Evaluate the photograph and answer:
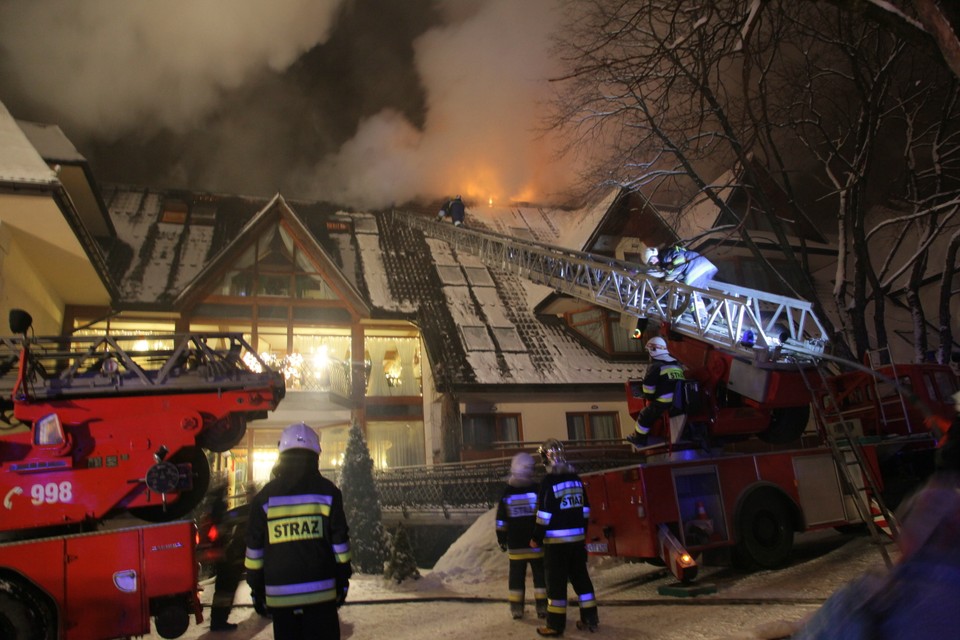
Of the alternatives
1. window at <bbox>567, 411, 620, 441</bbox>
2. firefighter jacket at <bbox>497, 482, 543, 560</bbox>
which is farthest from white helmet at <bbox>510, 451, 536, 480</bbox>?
window at <bbox>567, 411, 620, 441</bbox>

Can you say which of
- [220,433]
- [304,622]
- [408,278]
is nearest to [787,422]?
[220,433]

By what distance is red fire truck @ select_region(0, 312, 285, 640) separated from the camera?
5586 millimetres

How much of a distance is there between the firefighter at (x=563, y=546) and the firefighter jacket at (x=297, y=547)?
258cm

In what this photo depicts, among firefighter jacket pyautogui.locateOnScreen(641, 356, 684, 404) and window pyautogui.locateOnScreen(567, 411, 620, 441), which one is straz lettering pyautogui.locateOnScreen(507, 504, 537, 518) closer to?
firefighter jacket pyautogui.locateOnScreen(641, 356, 684, 404)

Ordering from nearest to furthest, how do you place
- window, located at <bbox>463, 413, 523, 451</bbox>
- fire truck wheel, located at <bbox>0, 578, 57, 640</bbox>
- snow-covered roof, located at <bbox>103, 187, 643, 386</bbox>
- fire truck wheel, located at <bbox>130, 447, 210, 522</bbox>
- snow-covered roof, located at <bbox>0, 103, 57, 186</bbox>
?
fire truck wheel, located at <bbox>0, 578, 57, 640</bbox> → fire truck wheel, located at <bbox>130, 447, 210, 522</bbox> → snow-covered roof, located at <bbox>0, 103, 57, 186</bbox> → window, located at <bbox>463, 413, 523, 451</bbox> → snow-covered roof, located at <bbox>103, 187, 643, 386</bbox>

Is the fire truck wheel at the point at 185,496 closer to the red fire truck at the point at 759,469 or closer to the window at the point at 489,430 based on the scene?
the red fire truck at the point at 759,469

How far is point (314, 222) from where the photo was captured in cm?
2208

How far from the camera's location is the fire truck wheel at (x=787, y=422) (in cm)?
960

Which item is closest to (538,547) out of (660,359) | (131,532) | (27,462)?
(660,359)

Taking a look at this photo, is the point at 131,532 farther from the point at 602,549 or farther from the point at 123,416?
the point at 602,549

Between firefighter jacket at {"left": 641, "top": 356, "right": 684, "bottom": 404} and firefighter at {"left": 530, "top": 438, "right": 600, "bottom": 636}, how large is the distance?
2.71 metres

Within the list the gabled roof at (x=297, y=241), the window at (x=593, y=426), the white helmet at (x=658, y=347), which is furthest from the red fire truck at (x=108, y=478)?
the window at (x=593, y=426)

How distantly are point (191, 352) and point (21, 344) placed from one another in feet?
5.46

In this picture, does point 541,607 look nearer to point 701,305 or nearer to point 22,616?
point 22,616
